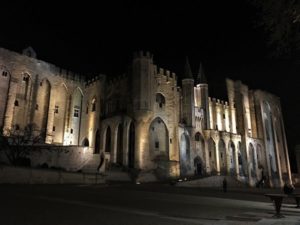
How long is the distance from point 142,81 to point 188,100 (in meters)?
9.69

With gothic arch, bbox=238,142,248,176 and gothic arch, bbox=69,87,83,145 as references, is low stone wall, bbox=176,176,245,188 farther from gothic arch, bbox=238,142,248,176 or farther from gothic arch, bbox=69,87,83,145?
gothic arch, bbox=69,87,83,145

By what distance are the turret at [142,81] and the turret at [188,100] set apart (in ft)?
25.7

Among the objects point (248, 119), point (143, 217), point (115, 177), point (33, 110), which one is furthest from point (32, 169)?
point (248, 119)

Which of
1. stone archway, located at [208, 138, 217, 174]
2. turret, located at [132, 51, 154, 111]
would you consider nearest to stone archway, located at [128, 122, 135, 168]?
turret, located at [132, 51, 154, 111]

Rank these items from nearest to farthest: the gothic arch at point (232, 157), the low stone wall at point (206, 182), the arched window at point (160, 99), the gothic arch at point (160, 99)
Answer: the low stone wall at point (206, 182), the gothic arch at point (160, 99), the arched window at point (160, 99), the gothic arch at point (232, 157)

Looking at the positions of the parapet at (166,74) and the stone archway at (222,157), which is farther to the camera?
the stone archway at (222,157)

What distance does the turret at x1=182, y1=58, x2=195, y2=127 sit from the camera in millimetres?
38500

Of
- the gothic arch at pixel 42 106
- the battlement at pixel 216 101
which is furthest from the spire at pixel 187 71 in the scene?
the gothic arch at pixel 42 106

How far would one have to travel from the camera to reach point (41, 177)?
19.7m

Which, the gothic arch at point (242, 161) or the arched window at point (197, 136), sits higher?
the arched window at point (197, 136)

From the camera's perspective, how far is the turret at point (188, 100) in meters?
38.5

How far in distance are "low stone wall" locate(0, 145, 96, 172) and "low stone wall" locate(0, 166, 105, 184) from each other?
6.80 m

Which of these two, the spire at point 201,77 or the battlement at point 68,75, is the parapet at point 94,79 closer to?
the battlement at point 68,75

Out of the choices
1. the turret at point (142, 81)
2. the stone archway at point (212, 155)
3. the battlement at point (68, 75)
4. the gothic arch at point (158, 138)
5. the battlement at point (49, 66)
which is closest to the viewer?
the turret at point (142, 81)
